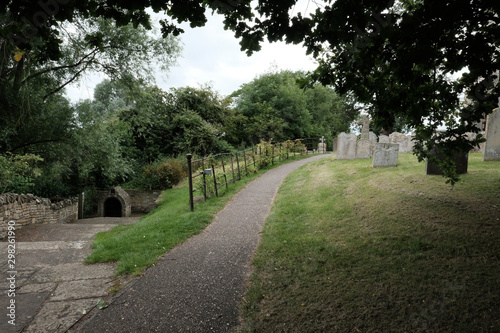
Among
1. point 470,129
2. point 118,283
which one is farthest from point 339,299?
point 470,129

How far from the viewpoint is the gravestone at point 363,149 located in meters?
13.4

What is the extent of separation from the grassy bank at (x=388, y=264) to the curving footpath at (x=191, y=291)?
0.27 meters

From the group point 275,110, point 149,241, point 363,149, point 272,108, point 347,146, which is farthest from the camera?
point 275,110

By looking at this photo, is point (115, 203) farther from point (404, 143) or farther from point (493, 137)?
point (493, 137)

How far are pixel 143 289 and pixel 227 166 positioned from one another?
12.5 m

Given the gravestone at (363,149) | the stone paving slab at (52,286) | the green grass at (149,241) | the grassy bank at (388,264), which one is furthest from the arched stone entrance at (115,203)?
the gravestone at (363,149)

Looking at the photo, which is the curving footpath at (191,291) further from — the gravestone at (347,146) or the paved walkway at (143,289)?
the gravestone at (347,146)

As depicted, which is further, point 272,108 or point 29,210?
point 272,108

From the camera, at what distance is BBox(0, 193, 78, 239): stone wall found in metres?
7.62

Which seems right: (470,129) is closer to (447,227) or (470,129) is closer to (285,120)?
(447,227)

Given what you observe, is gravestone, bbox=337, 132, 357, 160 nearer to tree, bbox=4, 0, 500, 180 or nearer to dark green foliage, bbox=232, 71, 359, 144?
tree, bbox=4, 0, 500, 180

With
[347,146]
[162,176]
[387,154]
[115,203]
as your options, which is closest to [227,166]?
[162,176]

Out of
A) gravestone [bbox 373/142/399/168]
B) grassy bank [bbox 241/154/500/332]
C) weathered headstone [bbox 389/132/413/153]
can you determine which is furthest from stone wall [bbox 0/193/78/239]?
weathered headstone [bbox 389/132/413/153]

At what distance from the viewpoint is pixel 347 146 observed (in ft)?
45.0
